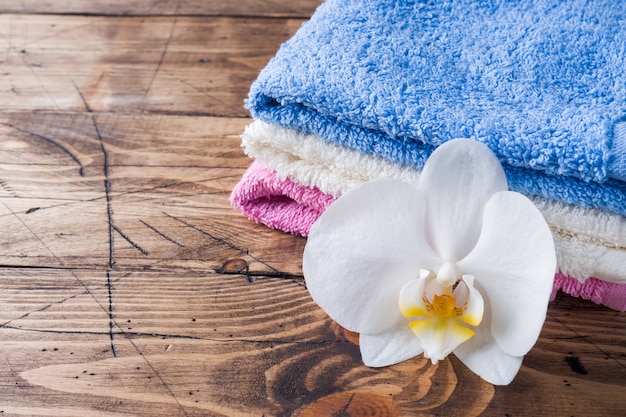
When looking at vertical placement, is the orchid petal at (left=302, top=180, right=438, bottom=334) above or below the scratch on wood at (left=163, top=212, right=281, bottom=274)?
above

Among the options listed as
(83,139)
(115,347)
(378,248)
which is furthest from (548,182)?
(83,139)

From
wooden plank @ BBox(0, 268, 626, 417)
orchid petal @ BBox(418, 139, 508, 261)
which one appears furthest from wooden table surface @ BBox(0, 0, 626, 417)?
orchid petal @ BBox(418, 139, 508, 261)

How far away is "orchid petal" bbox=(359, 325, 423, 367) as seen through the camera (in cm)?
53

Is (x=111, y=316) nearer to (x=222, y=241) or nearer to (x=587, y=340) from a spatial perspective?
(x=222, y=241)

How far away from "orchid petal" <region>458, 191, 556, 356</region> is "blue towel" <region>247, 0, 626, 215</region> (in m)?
0.06

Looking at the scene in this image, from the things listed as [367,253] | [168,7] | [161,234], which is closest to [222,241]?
[161,234]

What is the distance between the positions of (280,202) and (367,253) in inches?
7.4

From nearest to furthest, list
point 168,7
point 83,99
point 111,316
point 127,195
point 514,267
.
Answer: point 514,267
point 111,316
point 127,195
point 83,99
point 168,7

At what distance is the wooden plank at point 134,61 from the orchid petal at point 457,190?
380mm

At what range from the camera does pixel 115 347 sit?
585mm

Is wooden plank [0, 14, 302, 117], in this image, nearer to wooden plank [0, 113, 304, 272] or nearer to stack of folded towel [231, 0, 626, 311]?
wooden plank [0, 113, 304, 272]

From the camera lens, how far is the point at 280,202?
69 cm

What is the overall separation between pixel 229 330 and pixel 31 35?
24.5 inches

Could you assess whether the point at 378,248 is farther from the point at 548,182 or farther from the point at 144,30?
the point at 144,30
